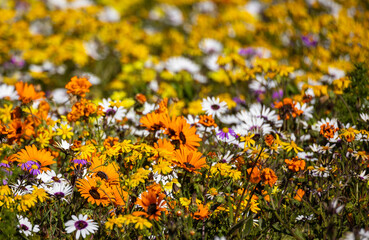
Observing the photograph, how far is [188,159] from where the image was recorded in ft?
6.61

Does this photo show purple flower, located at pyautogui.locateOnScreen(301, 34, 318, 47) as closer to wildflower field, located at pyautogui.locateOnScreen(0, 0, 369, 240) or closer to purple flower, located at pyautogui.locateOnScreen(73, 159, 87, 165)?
wildflower field, located at pyautogui.locateOnScreen(0, 0, 369, 240)

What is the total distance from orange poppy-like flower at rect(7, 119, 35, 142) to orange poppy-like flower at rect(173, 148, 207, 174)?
1.01 metres

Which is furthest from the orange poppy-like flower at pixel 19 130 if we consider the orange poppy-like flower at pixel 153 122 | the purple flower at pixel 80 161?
the orange poppy-like flower at pixel 153 122

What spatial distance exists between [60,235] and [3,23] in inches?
187

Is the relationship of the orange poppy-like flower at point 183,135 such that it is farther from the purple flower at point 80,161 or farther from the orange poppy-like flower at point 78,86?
the orange poppy-like flower at point 78,86

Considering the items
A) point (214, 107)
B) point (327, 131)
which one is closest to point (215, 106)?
point (214, 107)

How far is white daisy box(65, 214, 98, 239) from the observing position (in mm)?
1794

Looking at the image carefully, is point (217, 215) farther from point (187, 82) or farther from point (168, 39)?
point (168, 39)

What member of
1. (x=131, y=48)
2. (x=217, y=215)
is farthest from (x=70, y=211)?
(x=131, y=48)

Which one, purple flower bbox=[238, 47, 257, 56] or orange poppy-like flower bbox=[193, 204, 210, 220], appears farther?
purple flower bbox=[238, 47, 257, 56]

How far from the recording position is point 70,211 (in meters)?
2.09

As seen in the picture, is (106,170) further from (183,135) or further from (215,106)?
(215,106)

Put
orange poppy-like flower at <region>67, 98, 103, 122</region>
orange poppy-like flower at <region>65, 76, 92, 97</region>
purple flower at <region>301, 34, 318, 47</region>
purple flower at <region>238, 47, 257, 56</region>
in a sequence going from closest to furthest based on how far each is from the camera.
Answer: orange poppy-like flower at <region>67, 98, 103, 122</region>
orange poppy-like flower at <region>65, 76, 92, 97</region>
purple flower at <region>238, 47, 257, 56</region>
purple flower at <region>301, 34, 318, 47</region>

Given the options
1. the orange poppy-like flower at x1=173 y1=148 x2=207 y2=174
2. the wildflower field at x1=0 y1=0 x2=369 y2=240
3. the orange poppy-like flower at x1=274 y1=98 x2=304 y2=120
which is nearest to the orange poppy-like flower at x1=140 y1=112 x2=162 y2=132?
the wildflower field at x1=0 y1=0 x2=369 y2=240
